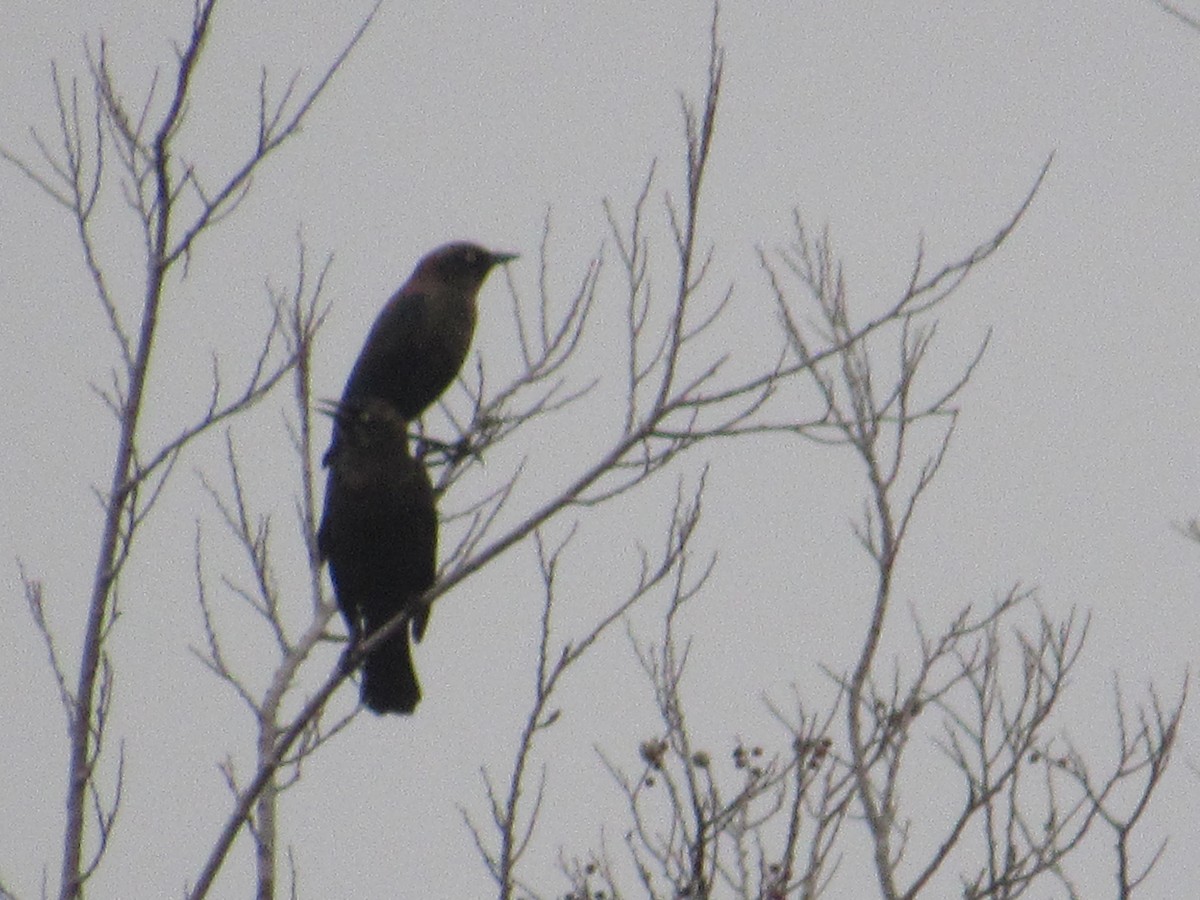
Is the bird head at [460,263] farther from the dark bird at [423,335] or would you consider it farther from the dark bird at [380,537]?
the dark bird at [380,537]

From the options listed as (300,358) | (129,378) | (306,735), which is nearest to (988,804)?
(306,735)

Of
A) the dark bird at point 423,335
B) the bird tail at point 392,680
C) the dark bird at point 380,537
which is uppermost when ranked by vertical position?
the dark bird at point 423,335

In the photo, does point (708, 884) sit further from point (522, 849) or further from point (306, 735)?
point (306, 735)

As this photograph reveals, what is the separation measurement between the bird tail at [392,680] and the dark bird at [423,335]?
59 cm

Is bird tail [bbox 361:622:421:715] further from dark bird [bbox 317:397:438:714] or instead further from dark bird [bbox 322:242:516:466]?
dark bird [bbox 322:242:516:466]

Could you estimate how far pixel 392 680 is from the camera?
14.0ft

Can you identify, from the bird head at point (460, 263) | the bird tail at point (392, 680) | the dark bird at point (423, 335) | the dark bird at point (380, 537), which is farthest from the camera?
the bird head at point (460, 263)

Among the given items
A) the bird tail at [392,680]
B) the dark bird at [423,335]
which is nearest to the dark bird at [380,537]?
the bird tail at [392,680]

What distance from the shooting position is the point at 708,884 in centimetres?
313

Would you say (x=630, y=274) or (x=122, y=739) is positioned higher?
(x=630, y=274)

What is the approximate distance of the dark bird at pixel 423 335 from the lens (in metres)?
4.64

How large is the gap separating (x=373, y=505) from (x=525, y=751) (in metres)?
1.36

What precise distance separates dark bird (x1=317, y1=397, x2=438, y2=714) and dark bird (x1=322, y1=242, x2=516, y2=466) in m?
0.14

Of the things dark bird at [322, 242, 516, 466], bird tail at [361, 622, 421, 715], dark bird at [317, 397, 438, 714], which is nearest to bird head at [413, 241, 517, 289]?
dark bird at [322, 242, 516, 466]
